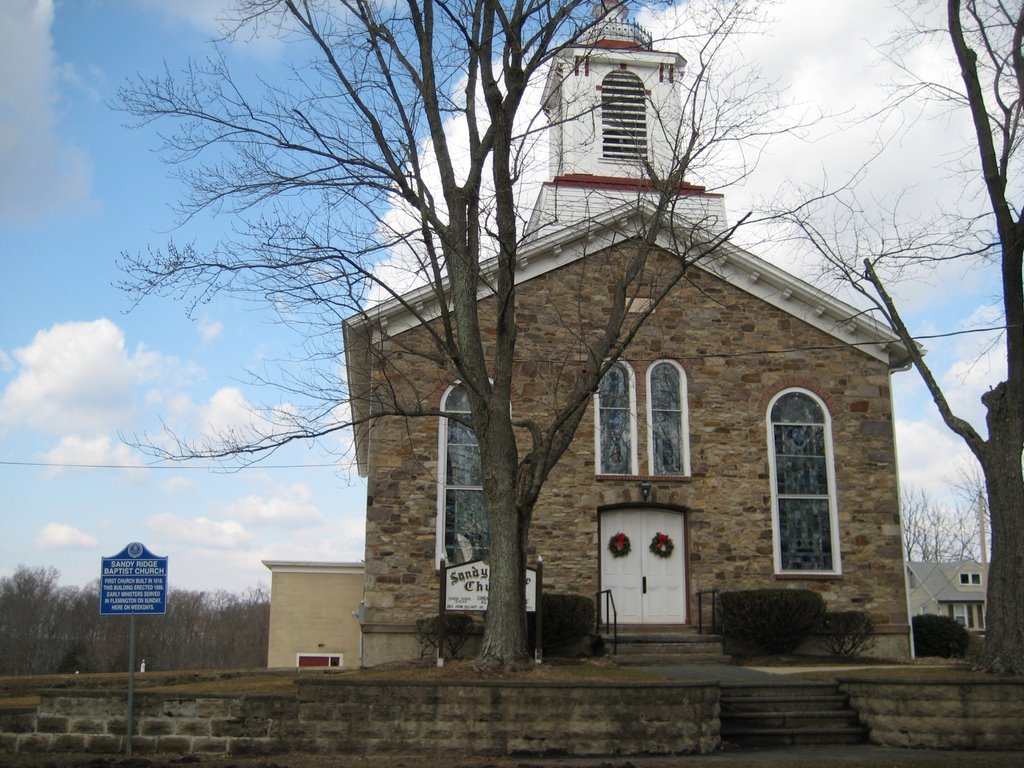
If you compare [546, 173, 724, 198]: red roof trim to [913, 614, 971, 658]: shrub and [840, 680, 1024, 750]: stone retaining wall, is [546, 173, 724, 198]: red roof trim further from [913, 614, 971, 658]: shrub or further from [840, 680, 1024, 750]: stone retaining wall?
[840, 680, 1024, 750]: stone retaining wall

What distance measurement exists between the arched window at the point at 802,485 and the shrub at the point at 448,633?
212 inches

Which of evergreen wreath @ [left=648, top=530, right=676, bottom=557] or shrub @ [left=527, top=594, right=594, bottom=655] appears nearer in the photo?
shrub @ [left=527, top=594, right=594, bottom=655]

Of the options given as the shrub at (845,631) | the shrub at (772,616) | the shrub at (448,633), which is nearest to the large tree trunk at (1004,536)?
the shrub at (772,616)

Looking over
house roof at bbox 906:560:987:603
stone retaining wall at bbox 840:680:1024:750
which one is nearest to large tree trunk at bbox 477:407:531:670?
stone retaining wall at bbox 840:680:1024:750

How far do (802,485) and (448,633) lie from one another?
21.8 feet

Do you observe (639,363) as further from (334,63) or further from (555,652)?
(334,63)

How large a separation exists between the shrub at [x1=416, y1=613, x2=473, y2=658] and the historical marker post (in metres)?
5.69

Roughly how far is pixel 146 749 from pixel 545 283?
10.2 metres

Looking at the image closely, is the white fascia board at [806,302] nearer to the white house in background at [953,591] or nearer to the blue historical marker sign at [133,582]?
the blue historical marker sign at [133,582]

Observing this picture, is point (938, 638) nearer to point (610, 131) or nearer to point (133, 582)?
point (610, 131)

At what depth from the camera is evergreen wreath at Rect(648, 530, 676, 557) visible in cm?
1692

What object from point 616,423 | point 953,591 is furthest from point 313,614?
point 953,591

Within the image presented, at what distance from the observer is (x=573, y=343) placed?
17.2 meters

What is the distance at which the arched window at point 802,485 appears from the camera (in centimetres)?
1711
